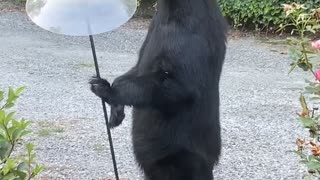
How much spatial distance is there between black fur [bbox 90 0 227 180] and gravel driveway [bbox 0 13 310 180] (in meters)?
0.54

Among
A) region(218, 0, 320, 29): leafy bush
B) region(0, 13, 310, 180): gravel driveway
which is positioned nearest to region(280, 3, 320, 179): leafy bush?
region(0, 13, 310, 180): gravel driveway

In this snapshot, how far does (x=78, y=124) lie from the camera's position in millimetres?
7449

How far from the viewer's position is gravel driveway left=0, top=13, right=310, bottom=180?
20.4 ft

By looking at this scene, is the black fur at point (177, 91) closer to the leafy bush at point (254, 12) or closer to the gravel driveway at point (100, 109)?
the gravel driveway at point (100, 109)

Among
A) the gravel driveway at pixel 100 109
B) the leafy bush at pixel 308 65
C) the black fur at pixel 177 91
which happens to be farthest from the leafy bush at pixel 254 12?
the black fur at pixel 177 91

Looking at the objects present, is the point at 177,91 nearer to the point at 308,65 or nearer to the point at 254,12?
the point at 308,65

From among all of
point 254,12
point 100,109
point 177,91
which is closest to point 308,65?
point 177,91

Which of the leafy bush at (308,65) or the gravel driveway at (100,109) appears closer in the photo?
the leafy bush at (308,65)

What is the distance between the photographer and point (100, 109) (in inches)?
316

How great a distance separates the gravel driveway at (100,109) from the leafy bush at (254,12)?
0.66m

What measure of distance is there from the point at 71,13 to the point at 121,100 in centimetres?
44

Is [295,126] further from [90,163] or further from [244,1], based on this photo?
[244,1]

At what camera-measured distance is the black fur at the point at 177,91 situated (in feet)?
9.76

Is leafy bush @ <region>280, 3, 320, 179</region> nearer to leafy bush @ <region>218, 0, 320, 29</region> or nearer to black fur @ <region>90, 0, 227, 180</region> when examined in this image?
black fur @ <region>90, 0, 227, 180</region>
